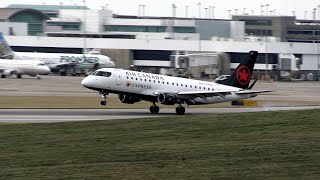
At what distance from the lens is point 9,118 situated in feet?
176

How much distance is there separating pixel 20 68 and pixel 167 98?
6927 centimetres

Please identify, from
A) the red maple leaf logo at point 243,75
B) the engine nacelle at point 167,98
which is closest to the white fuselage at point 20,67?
the red maple leaf logo at point 243,75

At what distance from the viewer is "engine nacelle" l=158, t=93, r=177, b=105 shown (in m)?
61.8

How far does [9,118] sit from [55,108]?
1151cm

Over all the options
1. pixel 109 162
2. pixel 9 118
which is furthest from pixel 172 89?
pixel 109 162

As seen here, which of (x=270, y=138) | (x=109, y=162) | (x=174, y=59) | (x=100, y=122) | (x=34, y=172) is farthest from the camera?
(x=174, y=59)

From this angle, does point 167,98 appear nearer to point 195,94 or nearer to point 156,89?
point 156,89

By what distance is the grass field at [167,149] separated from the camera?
29.6 meters

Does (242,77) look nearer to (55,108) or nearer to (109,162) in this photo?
(55,108)

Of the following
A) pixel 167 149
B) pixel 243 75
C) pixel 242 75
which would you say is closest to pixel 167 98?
pixel 242 75

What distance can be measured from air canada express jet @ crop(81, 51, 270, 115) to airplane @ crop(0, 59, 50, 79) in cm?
6630

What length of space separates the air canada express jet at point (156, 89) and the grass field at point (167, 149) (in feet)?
50.9

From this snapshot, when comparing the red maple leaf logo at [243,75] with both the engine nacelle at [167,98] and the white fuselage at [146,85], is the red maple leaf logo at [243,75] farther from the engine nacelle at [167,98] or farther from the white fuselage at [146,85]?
the engine nacelle at [167,98]

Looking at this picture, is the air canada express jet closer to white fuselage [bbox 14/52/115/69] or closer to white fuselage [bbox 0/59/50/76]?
white fuselage [bbox 0/59/50/76]
